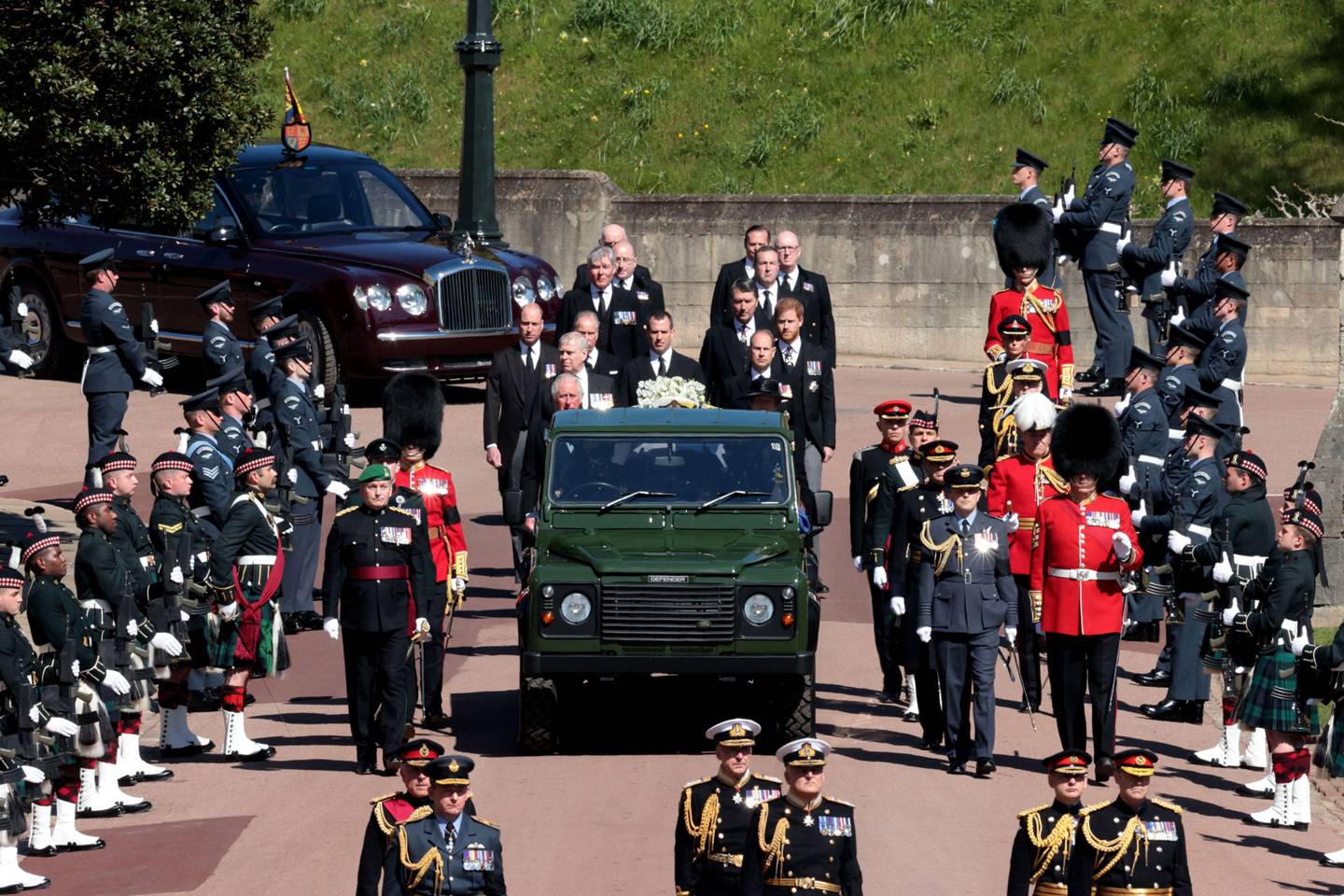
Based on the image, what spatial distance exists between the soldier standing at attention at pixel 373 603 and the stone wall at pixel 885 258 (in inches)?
605

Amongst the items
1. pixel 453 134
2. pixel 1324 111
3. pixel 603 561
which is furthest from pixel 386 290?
pixel 1324 111

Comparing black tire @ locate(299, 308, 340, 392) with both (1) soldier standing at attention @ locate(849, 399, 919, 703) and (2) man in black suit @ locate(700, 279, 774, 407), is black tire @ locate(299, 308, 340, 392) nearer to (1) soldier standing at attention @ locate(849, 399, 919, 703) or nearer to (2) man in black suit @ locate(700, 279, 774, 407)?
(2) man in black suit @ locate(700, 279, 774, 407)

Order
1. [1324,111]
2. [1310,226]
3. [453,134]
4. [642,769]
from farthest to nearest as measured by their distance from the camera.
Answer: [453,134] < [1324,111] < [1310,226] < [642,769]

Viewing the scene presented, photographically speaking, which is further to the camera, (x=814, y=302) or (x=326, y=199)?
(x=326, y=199)

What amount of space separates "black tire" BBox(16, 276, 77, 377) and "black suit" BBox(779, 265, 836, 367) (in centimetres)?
966

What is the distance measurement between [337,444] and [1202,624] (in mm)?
6622

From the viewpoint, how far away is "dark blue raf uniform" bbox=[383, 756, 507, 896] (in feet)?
30.8

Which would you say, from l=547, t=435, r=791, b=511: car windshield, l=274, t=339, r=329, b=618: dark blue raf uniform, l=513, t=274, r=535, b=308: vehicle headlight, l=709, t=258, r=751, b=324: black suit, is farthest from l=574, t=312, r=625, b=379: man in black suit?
l=513, t=274, r=535, b=308: vehicle headlight

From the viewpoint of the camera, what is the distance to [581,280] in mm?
19688

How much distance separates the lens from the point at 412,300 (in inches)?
960

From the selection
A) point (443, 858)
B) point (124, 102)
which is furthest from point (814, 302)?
point (443, 858)

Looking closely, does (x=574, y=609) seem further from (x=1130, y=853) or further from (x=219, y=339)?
(x=219, y=339)

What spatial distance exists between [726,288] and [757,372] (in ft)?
9.18

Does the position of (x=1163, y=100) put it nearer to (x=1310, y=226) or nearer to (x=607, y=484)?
(x=1310, y=226)
